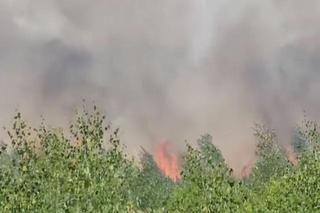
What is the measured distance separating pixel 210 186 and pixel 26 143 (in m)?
20.7

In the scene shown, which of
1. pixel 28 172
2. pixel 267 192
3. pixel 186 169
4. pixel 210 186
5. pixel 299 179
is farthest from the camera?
pixel 267 192

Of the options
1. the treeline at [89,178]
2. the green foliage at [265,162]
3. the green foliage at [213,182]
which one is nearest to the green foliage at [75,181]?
the treeline at [89,178]

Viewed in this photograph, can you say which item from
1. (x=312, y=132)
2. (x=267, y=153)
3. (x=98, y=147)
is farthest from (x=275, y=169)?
(x=98, y=147)

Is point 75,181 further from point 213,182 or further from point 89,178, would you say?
point 213,182

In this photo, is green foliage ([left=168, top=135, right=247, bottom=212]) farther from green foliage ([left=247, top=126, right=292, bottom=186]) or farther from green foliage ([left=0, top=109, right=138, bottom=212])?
green foliage ([left=247, top=126, right=292, bottom=186])

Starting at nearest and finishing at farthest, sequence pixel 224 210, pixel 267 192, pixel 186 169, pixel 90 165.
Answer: pixel 90 165, pixel 224 210, pixel 186 169, pixel 267 192

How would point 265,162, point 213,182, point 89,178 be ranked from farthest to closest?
point 265,162, point 213,182, point 89,178

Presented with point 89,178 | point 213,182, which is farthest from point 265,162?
point 89,178

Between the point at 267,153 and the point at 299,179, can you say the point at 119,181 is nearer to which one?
the point at 299,179

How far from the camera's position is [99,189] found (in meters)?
52.5

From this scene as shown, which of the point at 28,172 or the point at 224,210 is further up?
the point at 28,172

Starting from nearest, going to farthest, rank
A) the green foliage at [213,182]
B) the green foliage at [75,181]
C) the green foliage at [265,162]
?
the green foliage at [75,181], the green foliage at [213,182], the green foliage at [265,162]

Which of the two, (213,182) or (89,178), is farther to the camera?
(213,182)

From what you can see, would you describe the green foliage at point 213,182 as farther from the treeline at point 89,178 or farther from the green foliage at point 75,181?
the green foliage at point 75,181
